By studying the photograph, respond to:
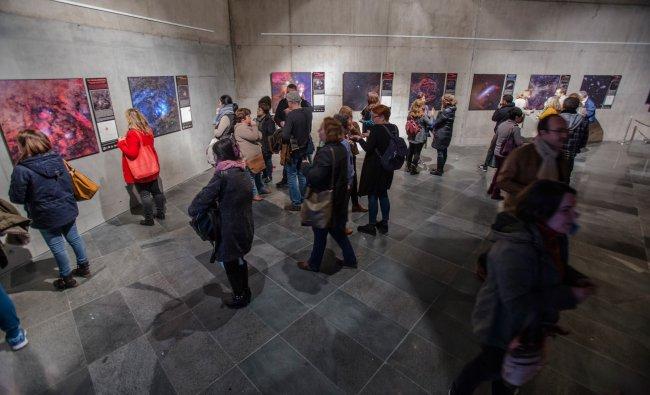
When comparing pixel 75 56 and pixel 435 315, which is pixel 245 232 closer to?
pixel 435 315

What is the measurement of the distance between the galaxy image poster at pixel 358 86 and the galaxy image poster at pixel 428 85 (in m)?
1.15

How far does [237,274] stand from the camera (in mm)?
3299

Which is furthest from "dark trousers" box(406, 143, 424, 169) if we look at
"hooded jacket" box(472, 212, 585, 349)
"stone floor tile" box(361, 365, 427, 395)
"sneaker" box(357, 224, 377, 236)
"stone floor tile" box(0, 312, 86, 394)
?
"stone floor tile" box(0, 312, 86, 394)

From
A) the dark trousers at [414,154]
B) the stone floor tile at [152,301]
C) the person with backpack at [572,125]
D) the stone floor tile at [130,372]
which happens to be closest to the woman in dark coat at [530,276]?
the stone floor tile at [130,372]

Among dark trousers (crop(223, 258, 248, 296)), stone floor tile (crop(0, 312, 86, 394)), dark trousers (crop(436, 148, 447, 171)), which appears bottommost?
stone floor tile (crop(0, 312, 86, 394))

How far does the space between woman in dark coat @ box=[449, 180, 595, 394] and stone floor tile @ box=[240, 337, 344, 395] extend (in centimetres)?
145

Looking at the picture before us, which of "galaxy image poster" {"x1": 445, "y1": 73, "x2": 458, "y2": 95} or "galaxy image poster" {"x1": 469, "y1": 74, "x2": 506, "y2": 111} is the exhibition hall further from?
"galaxy image poster" {"x1": 469, "y1": 74, "x2": 506, "y2": 111}

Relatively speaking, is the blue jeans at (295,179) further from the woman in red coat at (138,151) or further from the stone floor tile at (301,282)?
the woman in red coat at (138,151)

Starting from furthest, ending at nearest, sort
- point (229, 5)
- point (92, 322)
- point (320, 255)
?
point (229, 5) < point (320, 255) < point (92, 322)

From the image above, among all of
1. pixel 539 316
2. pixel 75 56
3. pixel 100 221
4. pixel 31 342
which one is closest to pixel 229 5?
pixel 75 56

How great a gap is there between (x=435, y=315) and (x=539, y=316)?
67.1 inches

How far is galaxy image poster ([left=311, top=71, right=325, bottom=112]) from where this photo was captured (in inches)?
363

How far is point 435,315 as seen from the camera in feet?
11.0

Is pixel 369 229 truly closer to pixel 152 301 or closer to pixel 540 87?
pixel 152 301
